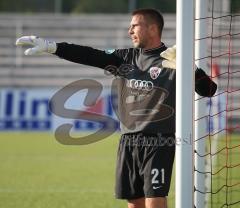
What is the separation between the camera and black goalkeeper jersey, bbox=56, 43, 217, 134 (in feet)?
19.3

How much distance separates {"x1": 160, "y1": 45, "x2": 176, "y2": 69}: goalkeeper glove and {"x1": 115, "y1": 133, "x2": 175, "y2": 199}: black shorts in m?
0.59

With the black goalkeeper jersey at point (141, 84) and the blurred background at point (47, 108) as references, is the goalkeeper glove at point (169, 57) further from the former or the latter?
the blurred background at point (47, 108)

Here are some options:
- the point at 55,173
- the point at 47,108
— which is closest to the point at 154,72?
the point at 55,173

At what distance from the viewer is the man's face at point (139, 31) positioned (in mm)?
5938

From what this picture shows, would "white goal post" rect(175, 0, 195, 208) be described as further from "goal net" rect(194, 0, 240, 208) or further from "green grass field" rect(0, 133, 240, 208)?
"green grass field" rect(0, 133, 240, 208)

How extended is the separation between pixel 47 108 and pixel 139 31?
11.8 m

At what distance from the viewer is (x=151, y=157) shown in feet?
19.2

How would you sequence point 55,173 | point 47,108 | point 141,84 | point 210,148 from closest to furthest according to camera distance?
point 141,84 < point 210,148 < point 55,173 < point 47,108

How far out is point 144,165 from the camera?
→ 590 centimetres

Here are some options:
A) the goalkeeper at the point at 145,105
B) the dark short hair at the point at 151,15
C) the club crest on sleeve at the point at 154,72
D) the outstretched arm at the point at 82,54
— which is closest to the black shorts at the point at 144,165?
the goalkeeper at the point at 145,105

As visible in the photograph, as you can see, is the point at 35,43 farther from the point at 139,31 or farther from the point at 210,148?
the point at 210,148

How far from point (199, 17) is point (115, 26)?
17919mm

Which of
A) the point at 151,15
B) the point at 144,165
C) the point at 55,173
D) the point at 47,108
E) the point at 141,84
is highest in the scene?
the point at 151,15

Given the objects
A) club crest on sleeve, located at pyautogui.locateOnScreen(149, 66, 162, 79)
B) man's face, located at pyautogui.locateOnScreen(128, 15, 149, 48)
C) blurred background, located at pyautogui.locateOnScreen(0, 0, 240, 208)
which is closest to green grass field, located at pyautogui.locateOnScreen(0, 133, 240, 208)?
blurred background, located at pyautogui.locateOnScreen(0, 0, 240, 208)
